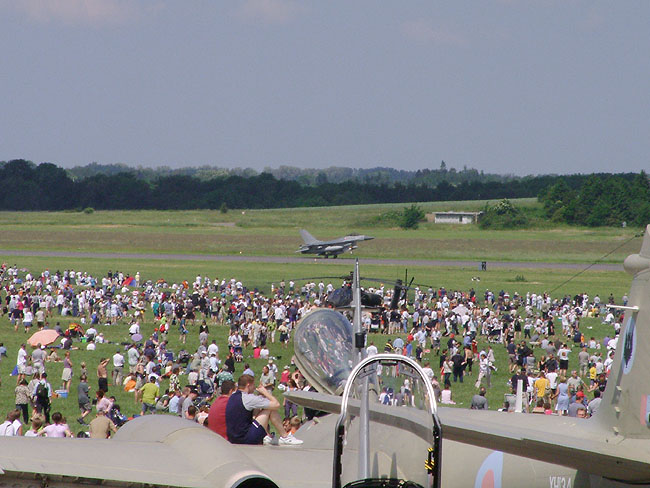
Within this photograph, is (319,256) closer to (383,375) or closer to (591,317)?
(591,317)

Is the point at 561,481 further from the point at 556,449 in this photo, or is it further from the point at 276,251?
the point at 276,251

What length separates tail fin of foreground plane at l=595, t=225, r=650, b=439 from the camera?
9141 millimetres

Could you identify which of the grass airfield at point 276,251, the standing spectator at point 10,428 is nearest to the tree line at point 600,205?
the grass airfield at point 276,251

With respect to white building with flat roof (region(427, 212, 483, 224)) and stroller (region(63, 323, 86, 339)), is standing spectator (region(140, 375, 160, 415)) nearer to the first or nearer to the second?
stroller (region(63, 323, 86, 339))

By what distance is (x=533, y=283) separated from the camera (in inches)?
2179

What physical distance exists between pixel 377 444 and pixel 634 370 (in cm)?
482

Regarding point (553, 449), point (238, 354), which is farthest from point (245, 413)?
point (238, 354)

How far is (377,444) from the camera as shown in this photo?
547cm

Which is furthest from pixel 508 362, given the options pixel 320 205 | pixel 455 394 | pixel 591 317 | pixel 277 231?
pixel 320 205

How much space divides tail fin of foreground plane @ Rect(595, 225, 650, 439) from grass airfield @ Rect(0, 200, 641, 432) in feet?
47.7

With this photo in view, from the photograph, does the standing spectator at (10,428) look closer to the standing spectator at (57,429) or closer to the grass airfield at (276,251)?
the standing spectator at (57,429)

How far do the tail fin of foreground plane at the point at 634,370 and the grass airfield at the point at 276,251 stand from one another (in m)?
14.5

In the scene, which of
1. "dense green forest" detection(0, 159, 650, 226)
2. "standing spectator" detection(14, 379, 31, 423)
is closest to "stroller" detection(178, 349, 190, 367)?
"standing spectator" detection(14, 379, 31, 423)

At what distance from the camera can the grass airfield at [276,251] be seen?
3272cm
